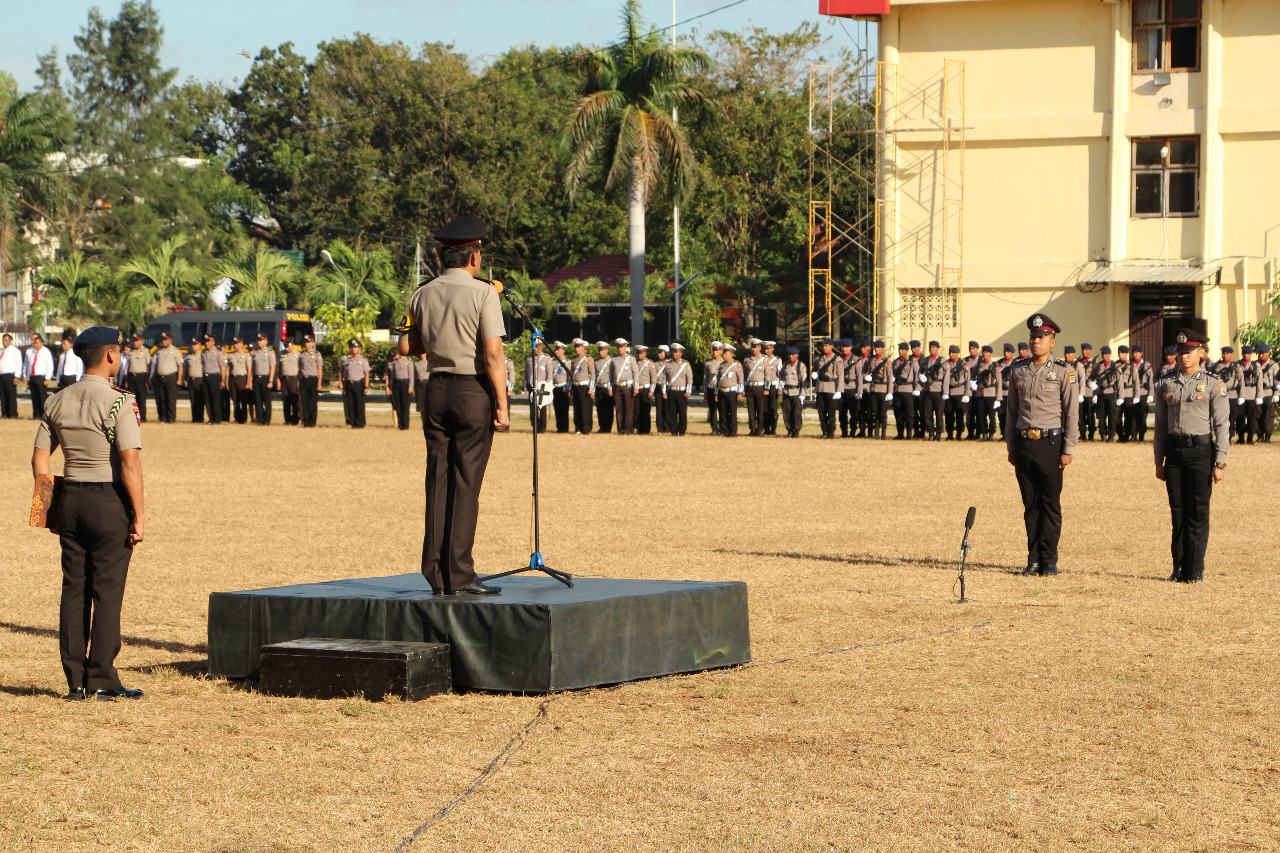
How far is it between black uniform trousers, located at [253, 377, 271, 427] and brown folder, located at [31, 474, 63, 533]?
2552cm

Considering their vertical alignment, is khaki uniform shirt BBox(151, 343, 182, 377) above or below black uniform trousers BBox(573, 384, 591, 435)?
above

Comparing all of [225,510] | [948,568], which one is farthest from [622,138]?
[948,568]

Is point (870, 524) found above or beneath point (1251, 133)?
beneath

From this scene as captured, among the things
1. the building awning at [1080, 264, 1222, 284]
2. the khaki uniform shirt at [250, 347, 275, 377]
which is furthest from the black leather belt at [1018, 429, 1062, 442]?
the building awning at [1080, 264, 1222, 284]

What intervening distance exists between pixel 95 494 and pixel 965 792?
4.14 m

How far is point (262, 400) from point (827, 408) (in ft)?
39.5

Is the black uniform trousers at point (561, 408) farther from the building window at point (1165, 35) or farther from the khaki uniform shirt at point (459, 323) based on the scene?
the khaki uniform shirt at point (459, 323)

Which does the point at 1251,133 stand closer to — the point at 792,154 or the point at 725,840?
the point at 792,154

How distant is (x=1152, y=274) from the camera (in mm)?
34500

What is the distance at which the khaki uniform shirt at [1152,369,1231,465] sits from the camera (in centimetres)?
1150

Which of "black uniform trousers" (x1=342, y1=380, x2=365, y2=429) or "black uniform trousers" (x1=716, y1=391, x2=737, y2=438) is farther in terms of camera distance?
"black uniform trousers" (x1=342, y1=380, x2=365, y2=429)

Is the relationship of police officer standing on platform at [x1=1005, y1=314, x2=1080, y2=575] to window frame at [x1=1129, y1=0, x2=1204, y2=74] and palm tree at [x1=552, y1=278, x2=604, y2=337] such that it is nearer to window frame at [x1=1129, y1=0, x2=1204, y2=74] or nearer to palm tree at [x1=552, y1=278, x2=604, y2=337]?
window frame at [x1=1129, y1=0, x2=1204, y2=74]

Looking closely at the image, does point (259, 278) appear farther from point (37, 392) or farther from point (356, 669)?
point (356, 669)

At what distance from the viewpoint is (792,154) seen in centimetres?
5084
